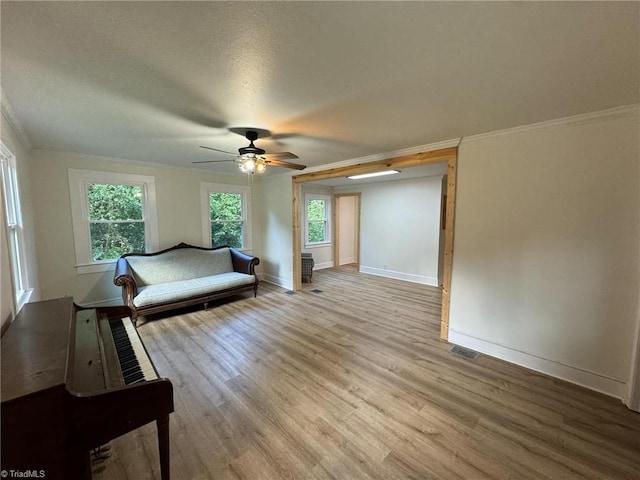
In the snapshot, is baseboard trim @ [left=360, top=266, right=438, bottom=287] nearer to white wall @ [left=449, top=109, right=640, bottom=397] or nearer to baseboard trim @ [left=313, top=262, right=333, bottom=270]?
baseboard trim @ [left=313, top=262, right=333, bottom=270]

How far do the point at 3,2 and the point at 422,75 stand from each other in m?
2.01

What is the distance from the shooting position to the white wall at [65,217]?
11.2 feet

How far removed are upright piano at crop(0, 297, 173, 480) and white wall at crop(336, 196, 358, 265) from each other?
6375 millimetres

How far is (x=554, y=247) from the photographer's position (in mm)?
2367

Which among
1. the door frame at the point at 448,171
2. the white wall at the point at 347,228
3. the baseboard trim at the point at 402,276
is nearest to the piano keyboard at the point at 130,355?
the door frame at the point at 448,171

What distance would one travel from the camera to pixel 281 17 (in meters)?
1.11

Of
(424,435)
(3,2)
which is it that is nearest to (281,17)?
(3,2)

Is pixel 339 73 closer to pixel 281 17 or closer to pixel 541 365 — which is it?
pixel 281 17

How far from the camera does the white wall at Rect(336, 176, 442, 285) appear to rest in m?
5.46

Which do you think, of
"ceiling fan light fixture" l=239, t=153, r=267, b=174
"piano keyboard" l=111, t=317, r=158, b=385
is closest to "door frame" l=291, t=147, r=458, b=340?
"ceiling fan light fixture" l=239, t=153, r=267, b=174

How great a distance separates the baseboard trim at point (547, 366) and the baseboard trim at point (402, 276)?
8.62ft

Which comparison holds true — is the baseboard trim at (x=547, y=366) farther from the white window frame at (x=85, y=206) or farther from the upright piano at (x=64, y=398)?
the white window frame at (x=85, y=206)

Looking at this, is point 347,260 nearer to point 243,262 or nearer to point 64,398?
point 243,262

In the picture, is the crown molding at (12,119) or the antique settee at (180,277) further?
the antique settee at (180,277)
